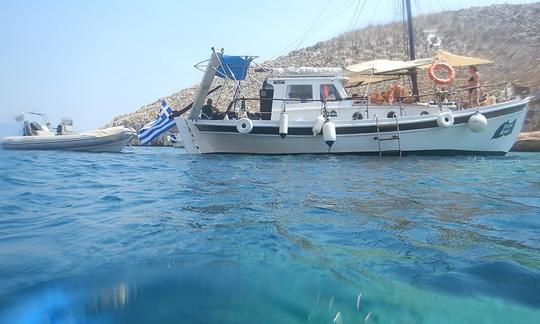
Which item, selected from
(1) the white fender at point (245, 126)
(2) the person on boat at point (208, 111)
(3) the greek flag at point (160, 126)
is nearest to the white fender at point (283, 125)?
(1) the white fender at point (245, 126)

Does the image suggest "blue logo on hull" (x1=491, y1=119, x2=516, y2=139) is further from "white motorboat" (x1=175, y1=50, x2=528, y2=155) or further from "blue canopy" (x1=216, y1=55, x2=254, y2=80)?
"blue canopy" (x1=216, y1=55, x2=254, y2=80)

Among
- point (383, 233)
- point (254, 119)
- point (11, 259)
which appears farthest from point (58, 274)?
Answer: point (254, 119)

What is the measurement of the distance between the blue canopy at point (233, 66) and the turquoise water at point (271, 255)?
872cm

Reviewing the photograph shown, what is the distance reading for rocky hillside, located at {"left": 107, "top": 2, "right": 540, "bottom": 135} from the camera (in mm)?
29828

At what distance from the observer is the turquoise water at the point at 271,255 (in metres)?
2.18

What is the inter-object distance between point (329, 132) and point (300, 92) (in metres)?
2.08

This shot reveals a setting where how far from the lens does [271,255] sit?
299 centimetres

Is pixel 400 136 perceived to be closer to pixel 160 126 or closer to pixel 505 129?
pixel 505 129

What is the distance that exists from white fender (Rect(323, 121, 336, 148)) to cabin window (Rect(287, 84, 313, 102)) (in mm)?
1650

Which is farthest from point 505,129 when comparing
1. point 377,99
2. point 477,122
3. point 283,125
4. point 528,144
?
point 283,125

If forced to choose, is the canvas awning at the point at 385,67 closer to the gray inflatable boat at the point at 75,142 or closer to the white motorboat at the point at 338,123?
the white motorboat at the point at 338,123

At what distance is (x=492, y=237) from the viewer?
3.53 metres

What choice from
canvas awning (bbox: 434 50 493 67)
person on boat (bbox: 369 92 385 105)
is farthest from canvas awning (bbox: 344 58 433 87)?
canvas awning (bbox: 434 50 493 67)

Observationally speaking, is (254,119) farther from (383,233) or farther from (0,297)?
(0,297)
